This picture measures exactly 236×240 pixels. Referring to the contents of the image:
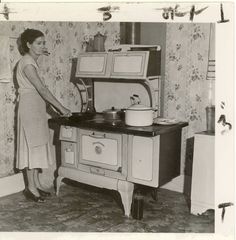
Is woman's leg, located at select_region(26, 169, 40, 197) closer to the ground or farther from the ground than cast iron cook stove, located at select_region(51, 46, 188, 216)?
closer to the ground

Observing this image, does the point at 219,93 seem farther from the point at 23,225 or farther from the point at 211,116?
the point at 23,225

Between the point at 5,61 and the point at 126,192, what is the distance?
56.4 inches

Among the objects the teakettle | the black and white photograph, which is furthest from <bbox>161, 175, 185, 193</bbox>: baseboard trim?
the teakettle

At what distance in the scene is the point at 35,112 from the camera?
3.13 metres

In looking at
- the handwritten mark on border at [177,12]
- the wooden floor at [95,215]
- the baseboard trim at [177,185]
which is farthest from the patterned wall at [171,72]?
the handwritten mark on border at [177,12]

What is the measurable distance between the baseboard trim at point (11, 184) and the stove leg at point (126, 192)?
1.01 meters

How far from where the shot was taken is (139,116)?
2867 millimetres

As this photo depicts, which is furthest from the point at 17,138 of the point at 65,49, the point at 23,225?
the point at 65,49

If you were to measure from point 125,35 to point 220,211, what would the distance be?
1.83 metres

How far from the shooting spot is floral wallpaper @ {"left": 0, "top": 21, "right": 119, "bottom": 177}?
331cm

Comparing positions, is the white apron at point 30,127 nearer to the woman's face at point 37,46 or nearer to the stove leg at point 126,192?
the woman's face at point 37,46

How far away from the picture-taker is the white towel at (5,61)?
320 cm

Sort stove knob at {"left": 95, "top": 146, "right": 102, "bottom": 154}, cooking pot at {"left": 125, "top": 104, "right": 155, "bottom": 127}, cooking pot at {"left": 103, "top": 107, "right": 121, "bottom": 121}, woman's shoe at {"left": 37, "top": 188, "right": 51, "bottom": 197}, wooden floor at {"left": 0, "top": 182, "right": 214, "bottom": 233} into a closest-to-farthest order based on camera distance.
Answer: wooden floor at {"left": 0, "top": 182, "right": 214, "bottom": 233} < cooking pot at {"left": 125, "top": 104, "right": 155, "bottom": 127} < stove knob at {"left": 95, "top": 146, "right": 102, "bottom": 154} < cooking pot at {"left": 103, "top": 107, "right": 121, "bottom": 121} < woman's shoe at {"left": 37, "top": 188, "right": 51, "bottom": 197}

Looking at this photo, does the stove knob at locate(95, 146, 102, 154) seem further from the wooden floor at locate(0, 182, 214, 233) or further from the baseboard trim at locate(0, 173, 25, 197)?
the baseboard trim at locate(0, 173, 25, 197)
